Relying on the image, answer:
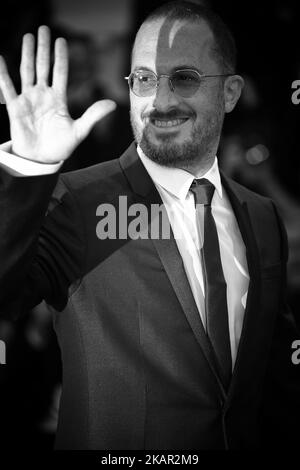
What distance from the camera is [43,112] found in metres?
1.22

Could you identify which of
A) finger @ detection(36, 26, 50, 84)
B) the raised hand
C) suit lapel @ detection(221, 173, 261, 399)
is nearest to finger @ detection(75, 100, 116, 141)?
the raised hand

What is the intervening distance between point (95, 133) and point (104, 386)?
4.84ft

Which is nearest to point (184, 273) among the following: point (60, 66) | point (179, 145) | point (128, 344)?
point (128, 344)

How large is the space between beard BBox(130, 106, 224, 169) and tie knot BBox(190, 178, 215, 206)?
0.19 feet

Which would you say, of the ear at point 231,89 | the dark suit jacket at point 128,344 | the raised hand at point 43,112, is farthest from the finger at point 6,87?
the ear at point 231,89

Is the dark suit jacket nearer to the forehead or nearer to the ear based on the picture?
the forehead

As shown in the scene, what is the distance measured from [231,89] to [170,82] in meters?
0.31

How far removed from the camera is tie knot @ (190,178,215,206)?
1646 mm

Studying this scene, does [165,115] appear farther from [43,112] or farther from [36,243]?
[36,243]

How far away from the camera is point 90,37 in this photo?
8.80ft

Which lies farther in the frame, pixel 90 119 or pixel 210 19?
pixel 210 19

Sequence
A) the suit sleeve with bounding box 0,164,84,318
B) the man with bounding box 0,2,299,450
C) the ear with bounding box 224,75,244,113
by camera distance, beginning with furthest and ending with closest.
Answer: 1. the ear with bounding box 224,75,244,113
2. the man with bounding box 0,2,299,450
3. the suit sleeve with bounding box 0,164,84,318

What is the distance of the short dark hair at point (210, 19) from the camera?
1.62 metres

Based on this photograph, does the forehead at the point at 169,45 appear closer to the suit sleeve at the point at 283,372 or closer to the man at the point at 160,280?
the man at the point at 160,280
